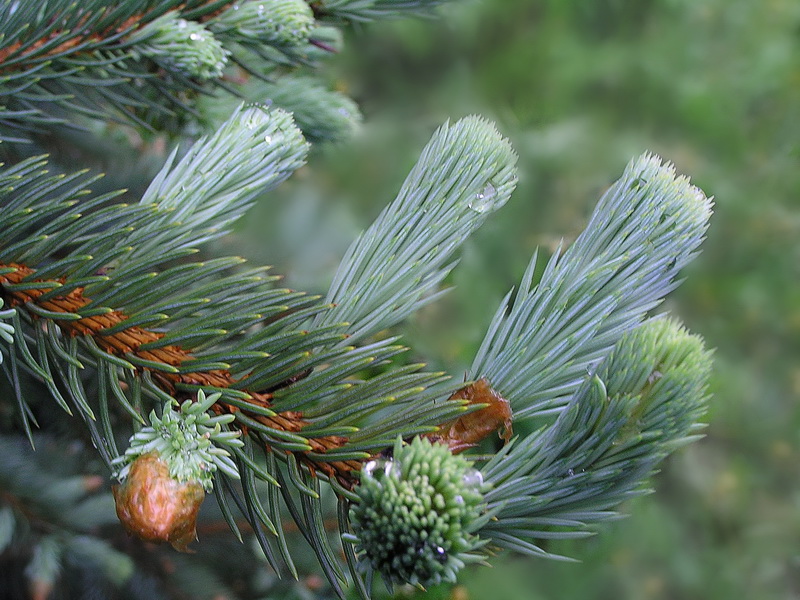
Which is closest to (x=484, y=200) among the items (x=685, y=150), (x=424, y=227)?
(x=424, y=227)

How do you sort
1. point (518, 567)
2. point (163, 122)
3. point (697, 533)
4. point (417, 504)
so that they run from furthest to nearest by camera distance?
point (697, 533)
point (518, 567)
point (163, 122)
point (417, 504)

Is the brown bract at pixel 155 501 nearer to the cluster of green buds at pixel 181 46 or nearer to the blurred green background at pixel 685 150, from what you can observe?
the cluster of green buds at pixel 181 46

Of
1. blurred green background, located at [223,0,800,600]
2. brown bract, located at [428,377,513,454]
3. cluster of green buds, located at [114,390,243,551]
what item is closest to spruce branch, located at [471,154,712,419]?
brown bract, located at [428,377,513,454]

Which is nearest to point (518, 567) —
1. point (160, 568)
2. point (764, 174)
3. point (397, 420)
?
point (160, 568)

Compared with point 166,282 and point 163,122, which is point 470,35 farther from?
point 166,282

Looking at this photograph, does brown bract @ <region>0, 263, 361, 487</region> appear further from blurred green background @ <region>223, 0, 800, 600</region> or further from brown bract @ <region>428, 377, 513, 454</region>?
blurred green background @ <region>223, 0, 800, 600</region>

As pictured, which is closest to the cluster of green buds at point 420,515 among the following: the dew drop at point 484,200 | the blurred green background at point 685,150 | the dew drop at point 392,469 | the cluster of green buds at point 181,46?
the dew drop at point 392,469
